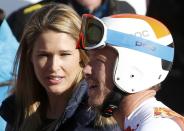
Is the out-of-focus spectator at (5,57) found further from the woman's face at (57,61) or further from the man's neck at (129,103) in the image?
the man's neck at (129,103)

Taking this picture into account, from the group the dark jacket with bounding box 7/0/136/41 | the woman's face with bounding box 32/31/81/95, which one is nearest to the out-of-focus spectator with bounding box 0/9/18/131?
the dark jacket with bounding box 7/0/136/41

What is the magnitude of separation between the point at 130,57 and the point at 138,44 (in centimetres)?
7

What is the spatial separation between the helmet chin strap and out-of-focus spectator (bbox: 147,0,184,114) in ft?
15.8

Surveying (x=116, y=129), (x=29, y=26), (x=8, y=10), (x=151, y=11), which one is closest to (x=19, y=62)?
(x=29, y=26)

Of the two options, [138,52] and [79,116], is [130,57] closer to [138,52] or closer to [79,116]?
[138,52]

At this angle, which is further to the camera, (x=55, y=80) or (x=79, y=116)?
(x=55, y=80)

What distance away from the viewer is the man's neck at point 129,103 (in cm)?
293

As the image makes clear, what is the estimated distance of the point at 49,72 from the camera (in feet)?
12.6

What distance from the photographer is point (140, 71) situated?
3.02m

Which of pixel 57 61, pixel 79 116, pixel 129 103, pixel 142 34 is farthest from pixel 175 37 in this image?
pixel 129 103

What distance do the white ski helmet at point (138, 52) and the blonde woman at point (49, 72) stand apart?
2.33 ft

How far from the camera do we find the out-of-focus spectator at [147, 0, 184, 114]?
7875 mm

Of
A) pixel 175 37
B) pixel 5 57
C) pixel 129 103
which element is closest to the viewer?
pixel 129 103

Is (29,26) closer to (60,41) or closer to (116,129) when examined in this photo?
(60,41)
